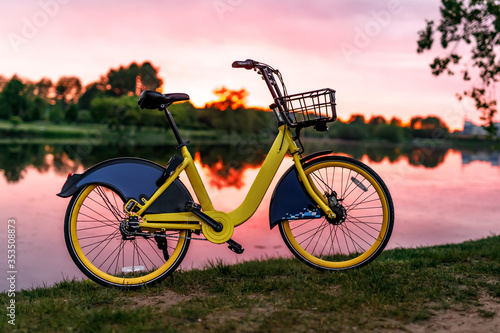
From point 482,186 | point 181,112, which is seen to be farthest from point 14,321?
point 181,112

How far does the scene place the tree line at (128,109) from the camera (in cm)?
7838

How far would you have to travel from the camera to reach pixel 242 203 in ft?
14.3

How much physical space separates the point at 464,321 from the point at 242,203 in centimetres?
205

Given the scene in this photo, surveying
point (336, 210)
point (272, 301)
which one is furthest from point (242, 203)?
point (272, 301)

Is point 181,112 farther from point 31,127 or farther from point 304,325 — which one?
point 304,325

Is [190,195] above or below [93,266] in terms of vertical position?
above

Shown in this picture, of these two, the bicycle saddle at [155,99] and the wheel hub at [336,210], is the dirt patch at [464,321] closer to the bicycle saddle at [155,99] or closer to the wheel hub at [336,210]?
the wheel hub at [336,210]

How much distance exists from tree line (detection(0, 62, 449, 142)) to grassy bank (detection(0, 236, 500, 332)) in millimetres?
60351

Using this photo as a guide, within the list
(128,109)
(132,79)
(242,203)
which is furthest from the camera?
(132,79)

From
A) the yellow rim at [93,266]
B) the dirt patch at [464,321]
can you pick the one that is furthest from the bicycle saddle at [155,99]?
the dirt patch at [464,321]

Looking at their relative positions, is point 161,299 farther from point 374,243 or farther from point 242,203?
point 374,243

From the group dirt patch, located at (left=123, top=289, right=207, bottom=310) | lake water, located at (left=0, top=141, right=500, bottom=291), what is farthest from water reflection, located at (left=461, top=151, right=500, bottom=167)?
dirt patch, located at (left=123, top=289, right=207, bottom=310)

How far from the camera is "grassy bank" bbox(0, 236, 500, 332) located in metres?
3.31

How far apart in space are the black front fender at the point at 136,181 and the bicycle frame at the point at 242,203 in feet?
0.19
